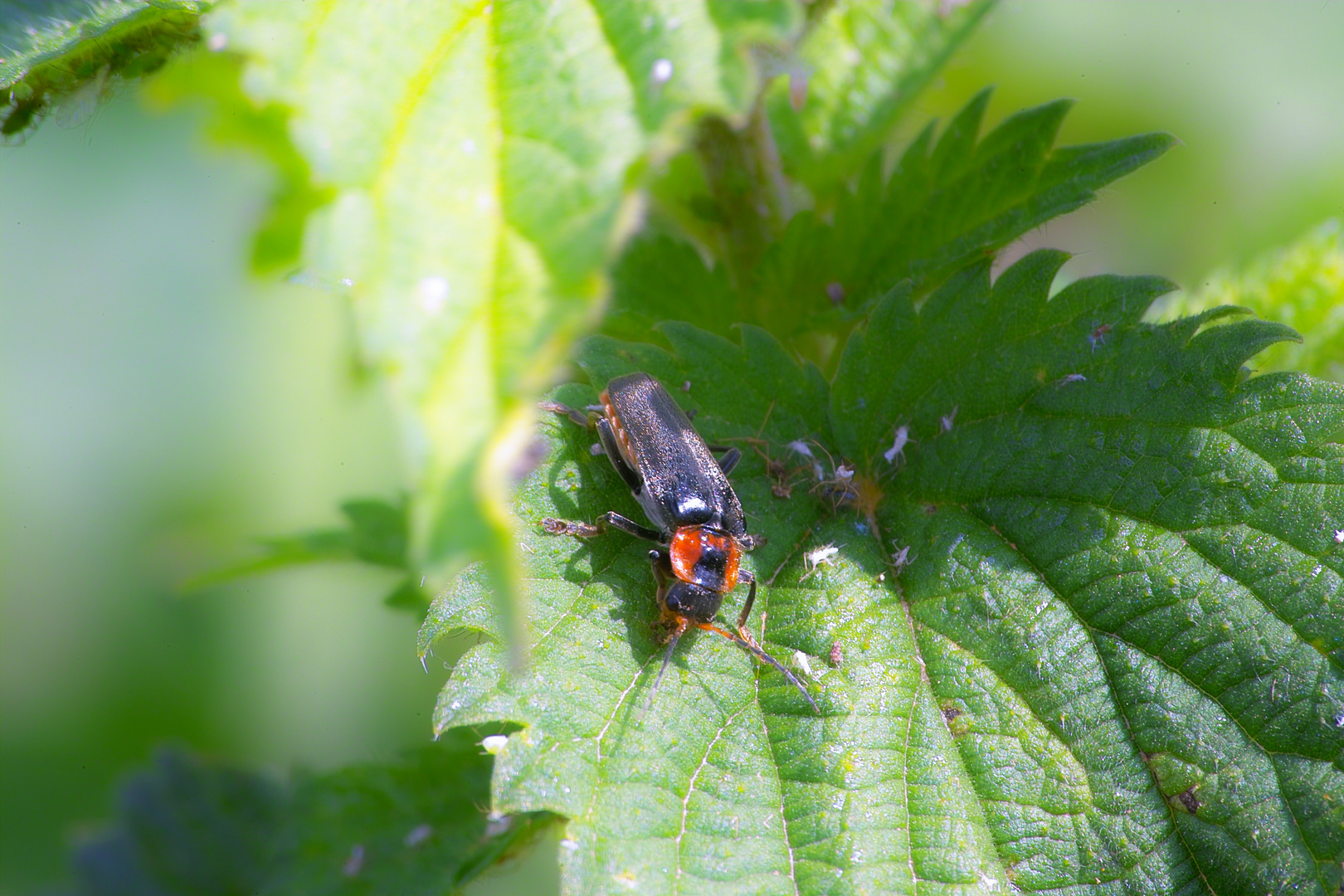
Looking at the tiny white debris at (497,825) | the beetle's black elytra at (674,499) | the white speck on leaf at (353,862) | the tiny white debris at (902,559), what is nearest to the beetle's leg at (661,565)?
Result: the beetle's black elytra at (674,499)

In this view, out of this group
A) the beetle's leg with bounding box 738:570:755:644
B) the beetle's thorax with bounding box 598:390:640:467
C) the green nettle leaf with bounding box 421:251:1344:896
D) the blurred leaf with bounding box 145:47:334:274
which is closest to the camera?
the blurred leaf with bounding box 145:47:334:274

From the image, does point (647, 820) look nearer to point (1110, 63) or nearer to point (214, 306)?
point (214, 306)

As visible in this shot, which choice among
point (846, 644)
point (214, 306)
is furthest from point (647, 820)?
point (214, 306)

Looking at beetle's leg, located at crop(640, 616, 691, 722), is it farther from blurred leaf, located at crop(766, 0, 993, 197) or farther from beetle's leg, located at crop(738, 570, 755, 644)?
blurred leaf, located at crop(766, 0, 993, 197)

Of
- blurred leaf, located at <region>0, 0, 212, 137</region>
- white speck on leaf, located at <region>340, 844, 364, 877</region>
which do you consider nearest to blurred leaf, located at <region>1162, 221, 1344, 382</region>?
blurred leaf, located at <region>0, 0, 212, 137</region>

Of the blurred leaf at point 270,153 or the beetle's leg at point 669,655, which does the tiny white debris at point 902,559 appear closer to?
the beetle's leg at point 669,655

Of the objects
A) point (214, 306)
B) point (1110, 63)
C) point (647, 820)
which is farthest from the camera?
point (1110, 63)

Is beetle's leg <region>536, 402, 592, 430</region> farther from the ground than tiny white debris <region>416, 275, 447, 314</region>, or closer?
farther from the ground
